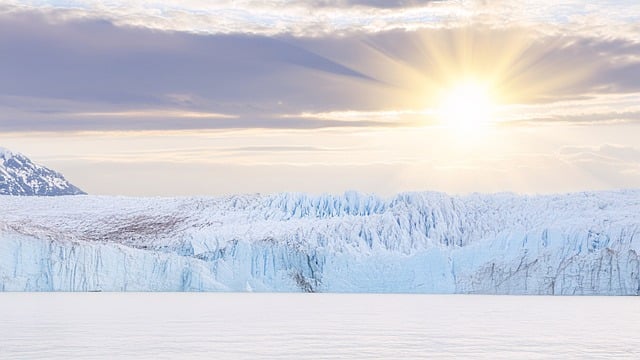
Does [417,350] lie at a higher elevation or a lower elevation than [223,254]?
lower

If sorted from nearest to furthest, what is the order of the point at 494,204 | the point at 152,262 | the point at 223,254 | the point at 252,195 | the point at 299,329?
the point at 299,329 → the point at 152,262 → the point at 223,254 → the point at 494,204 → the point at 252,195

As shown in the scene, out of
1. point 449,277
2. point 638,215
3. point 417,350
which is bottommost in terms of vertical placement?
point 417,350

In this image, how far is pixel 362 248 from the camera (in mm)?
87562

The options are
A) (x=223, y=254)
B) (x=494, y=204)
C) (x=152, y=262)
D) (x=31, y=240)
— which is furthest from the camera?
(x=494, y=204)

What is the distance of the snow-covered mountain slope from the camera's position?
7688 centimetres

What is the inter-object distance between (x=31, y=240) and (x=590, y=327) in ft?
150

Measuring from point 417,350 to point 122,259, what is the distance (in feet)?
166

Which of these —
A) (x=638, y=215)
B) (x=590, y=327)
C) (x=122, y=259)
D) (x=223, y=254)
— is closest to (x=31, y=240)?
(x=122, y=259)

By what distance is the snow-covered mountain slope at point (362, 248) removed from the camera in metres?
76.9

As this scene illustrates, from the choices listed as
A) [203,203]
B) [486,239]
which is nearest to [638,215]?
[486,239]

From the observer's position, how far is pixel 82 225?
4328 inches

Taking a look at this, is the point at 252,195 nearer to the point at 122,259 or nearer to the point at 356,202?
the point at 356,202

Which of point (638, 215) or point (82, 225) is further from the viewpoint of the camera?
point (82, 225)

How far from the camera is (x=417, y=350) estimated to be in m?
32.5
